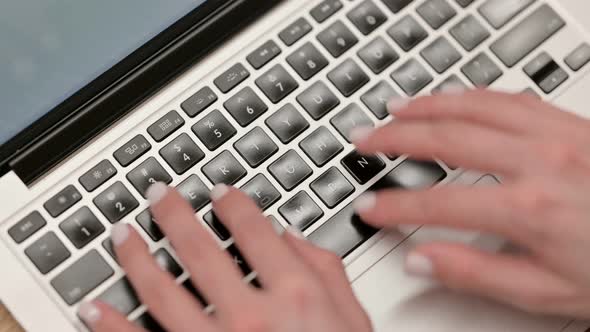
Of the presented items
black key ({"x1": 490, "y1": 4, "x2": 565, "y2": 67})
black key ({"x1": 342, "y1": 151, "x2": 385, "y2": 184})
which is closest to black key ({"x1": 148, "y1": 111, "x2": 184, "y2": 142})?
black key ({"x1": 342, "y1": 151, "x2": 385, "y2": 184})

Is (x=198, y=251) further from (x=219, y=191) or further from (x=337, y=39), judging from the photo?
(x=337, y=39)

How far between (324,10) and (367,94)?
0.06 m

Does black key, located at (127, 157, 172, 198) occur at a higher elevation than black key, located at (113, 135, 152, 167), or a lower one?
lower

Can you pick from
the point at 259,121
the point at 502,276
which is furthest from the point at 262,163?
the point at 502,276

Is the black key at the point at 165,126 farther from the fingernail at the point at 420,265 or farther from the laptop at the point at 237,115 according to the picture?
the fingernail at the point at 420,265

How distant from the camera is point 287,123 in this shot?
0.47 meters

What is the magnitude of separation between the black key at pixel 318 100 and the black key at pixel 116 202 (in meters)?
0.12

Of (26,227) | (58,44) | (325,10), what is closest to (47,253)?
(26,227)

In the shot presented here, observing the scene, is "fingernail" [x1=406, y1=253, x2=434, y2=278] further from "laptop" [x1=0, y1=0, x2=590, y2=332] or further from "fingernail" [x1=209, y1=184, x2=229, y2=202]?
"fingernail" [x1=209, y1=184, x2=229, y2=202]

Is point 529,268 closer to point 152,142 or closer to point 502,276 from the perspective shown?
point 502,276

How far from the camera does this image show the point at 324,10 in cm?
50

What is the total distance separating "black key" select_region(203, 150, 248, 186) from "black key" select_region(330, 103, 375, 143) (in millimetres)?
65

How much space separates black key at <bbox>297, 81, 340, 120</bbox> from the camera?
473 millimetres

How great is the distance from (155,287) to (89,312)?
0.12 ft
